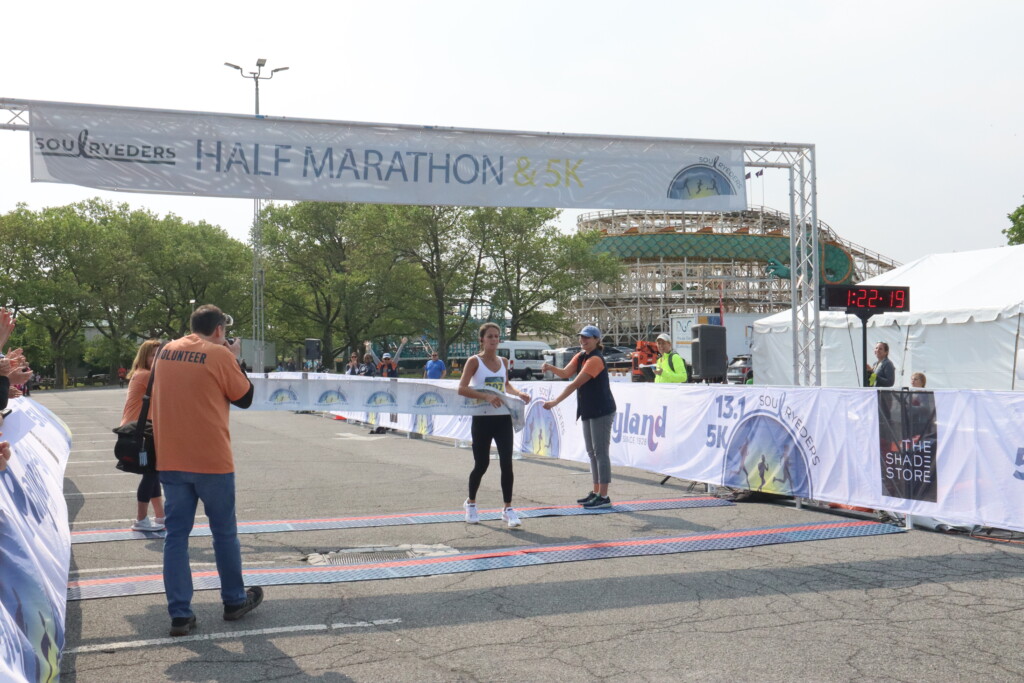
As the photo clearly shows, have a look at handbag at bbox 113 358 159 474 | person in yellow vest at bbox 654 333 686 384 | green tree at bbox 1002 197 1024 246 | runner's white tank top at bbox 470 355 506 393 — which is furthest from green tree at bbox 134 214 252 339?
handbag at bbox 113 358 159 474

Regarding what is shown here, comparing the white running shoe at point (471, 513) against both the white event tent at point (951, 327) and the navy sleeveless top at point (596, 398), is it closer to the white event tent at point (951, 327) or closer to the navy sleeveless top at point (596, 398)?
the navy sleeveless top at point (596, 398)

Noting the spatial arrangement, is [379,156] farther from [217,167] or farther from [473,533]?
[473,533]

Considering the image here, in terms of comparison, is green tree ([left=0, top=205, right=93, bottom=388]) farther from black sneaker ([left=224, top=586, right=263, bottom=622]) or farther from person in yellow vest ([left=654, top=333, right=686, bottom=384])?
black sneaker ([left=224, top=586, right=263, bottom=622])

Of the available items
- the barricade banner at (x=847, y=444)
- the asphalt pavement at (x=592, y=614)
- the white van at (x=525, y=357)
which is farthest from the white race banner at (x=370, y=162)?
the white van at (x=525, y=357)

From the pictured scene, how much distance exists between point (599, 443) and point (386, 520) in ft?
7.48

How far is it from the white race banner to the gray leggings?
3689 millimetres

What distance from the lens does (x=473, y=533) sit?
790cm

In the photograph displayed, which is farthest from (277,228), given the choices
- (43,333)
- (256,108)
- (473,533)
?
(473,533)

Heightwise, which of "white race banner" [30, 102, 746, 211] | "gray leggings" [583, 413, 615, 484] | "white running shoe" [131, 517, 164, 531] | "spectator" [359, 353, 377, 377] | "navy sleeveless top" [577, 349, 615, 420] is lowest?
"white running shoe" [131, 517, 164, 531]

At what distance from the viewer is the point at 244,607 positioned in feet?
17.2

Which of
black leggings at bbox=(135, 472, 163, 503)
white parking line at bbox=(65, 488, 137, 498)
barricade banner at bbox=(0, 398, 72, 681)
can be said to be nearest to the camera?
barricade banner at bbox=(0, 398, 72, 681)

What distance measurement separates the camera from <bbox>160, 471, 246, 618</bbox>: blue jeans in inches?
197

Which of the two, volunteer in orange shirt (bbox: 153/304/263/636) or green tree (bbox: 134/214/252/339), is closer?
volunteer in orange shirt (bbox: 153/304/263/636)

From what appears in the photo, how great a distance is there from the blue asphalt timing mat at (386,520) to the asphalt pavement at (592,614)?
219mm
